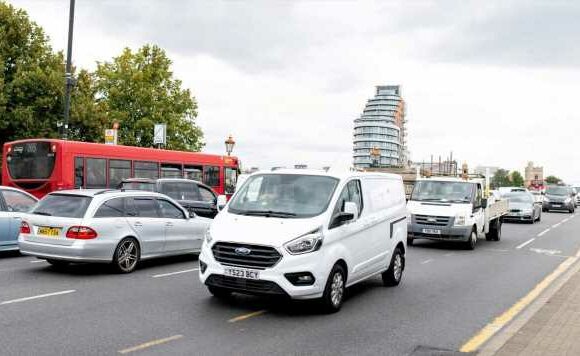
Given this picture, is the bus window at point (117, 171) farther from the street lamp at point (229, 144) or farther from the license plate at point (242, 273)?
the license plate at point (242, 273)

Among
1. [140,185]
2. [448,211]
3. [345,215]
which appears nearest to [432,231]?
[448,211]

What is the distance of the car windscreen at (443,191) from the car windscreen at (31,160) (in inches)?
469

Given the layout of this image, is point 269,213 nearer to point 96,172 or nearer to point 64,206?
point 64,206

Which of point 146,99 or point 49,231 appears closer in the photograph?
point 49,231

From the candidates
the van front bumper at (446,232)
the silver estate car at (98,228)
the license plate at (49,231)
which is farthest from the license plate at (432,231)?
the license plate at (49,231)

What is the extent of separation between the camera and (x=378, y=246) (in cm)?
1001

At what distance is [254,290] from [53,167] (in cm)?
1510

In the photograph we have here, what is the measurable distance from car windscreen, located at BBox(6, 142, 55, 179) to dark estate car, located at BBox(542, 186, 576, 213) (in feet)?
123

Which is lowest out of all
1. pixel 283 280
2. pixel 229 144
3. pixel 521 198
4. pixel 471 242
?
pixel 471 242

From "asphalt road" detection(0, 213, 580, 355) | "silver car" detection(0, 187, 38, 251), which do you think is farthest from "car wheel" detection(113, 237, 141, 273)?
"silver car" detection(0, 187, 38, 251)

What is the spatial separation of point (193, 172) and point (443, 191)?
39.0 feet

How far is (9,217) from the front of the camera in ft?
44.8

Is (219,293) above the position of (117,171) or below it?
below

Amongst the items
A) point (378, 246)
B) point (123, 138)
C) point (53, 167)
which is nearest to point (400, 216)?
point (378, 246)
